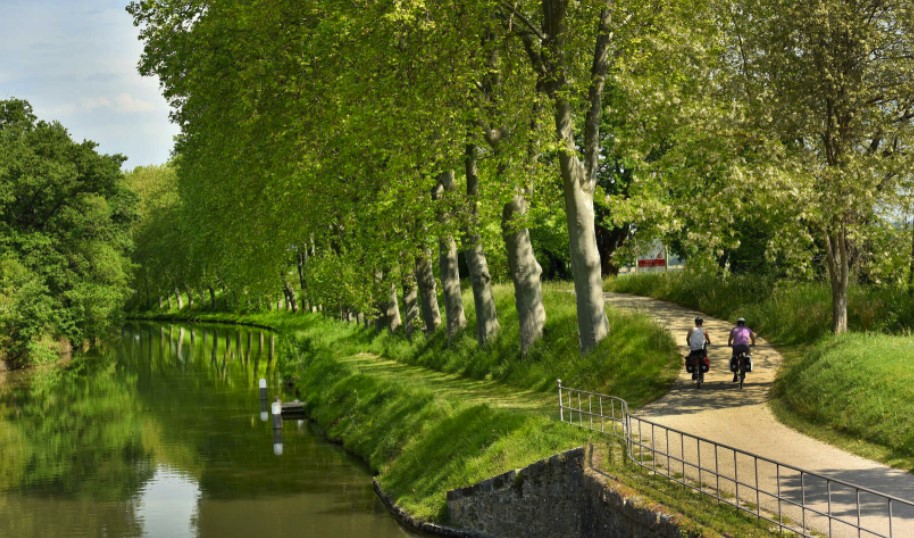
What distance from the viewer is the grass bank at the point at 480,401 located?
1911cm

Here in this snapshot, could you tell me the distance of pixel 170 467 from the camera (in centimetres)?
3047

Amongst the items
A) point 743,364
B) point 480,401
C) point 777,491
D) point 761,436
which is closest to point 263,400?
point 480,401

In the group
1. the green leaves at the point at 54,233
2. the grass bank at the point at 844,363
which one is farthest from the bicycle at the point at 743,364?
the green leaves at the point at 54,233

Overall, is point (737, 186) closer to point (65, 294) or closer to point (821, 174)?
point (821, 174)

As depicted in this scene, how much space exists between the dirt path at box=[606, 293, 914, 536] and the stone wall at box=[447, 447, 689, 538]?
3.92ft

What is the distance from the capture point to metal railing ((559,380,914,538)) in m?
12.1

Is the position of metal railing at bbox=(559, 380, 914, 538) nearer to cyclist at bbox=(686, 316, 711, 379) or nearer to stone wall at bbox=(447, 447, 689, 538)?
stone wall at bbox=(447, 447, 689, 538)

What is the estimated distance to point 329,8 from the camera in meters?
28.3

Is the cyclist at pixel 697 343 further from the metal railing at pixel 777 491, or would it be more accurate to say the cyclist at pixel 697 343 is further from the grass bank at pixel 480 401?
the metal railing at pixel 777 491

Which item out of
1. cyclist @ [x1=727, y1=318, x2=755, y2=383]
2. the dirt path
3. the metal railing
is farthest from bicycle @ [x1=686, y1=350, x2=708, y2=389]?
the metal railing

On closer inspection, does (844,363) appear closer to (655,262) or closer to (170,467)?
(170,467)

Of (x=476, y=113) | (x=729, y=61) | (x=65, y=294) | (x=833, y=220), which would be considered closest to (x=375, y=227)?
(x=476, y=113)

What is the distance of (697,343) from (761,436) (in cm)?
438

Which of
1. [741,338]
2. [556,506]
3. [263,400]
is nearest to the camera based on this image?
[556,506]
